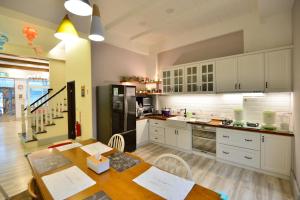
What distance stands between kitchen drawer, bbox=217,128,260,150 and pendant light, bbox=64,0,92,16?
3.15 m

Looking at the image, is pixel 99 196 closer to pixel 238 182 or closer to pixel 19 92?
pixel 238 182

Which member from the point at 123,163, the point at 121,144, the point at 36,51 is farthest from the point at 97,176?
the point at 36,51

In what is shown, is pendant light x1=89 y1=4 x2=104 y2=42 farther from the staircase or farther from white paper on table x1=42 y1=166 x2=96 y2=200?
the staircase

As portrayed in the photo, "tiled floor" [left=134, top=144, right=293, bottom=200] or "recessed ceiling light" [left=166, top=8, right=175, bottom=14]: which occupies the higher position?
"recessed ceiling light" [left=166, top=8, right=175, bottom=14]

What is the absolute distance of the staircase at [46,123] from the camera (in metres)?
4.24

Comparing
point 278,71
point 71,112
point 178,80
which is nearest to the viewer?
point 278,71

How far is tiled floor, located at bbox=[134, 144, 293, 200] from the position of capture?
81.4 inches

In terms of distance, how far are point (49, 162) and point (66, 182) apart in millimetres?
539

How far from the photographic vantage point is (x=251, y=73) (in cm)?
286

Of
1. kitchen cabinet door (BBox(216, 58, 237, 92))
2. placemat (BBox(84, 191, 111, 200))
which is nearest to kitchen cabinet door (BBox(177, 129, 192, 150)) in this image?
kitchen cabinet door (BBox(216, 58, 237, 92))

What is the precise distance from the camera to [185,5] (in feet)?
9.05

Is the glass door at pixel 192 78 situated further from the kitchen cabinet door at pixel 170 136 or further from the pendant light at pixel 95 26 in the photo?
the pendant light at pixel 95 26

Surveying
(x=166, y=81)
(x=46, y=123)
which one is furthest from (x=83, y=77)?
(x=166, y=81)

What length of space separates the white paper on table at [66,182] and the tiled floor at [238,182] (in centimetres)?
197
